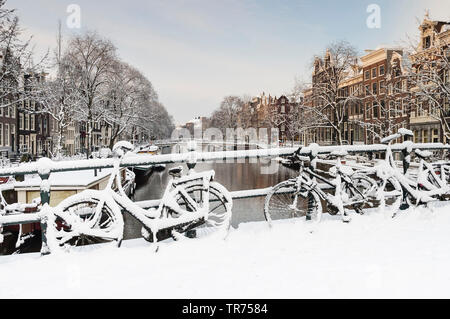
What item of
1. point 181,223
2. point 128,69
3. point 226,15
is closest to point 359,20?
point 226,15

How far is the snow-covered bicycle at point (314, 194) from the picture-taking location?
13.2 feet

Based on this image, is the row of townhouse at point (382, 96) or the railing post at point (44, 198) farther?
the row of townhouse at point (382, 96)

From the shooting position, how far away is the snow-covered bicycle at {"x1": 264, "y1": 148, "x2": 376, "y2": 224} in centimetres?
403

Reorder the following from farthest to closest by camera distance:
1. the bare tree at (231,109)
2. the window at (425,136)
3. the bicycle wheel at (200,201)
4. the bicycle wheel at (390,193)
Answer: the bare tree at (231,109) → the window at (425,136) → the bicycle wheel at (390,193) → the bicycle wheel at (200,201)

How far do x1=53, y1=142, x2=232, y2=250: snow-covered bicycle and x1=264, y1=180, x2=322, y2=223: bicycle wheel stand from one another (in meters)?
0.65

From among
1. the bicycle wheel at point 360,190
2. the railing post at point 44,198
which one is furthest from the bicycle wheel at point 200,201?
the bicycle wheel at point 360,190

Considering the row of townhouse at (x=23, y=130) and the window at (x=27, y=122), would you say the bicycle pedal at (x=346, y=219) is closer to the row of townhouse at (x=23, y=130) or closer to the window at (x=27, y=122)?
the row of townhouse at (x=23, y=130)

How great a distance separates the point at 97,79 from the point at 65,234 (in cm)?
A: 2992

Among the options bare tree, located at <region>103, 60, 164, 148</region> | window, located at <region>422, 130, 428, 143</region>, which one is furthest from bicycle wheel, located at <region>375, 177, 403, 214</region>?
bare tree, located at <region>103, 60, 164, 148</region>

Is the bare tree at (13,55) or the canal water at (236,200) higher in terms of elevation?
the bare tree at (13,55)

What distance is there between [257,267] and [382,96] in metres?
32.2

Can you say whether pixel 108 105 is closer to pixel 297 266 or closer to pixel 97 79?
pixel 97 79

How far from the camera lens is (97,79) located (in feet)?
99.8

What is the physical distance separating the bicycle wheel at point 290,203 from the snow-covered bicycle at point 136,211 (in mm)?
655
